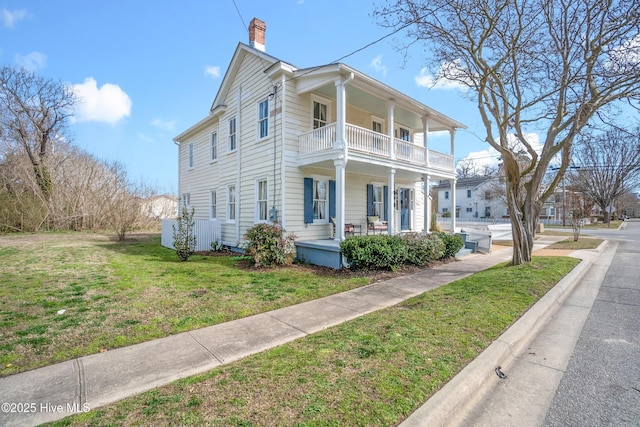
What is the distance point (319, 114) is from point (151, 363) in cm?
963

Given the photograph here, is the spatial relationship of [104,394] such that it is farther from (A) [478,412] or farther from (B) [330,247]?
(B) [330,247]

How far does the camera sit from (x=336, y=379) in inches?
110

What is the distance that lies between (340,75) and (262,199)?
5104 millimetres

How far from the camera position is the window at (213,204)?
14.6 m

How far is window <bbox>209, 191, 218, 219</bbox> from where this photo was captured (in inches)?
576

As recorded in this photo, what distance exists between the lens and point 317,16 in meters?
7.83

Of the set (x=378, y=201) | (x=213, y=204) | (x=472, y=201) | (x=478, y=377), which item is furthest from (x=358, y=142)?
(x=472, y=201)

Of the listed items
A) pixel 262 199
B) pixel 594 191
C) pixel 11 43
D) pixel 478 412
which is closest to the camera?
pixel 478 412

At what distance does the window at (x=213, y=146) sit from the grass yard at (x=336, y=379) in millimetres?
12601

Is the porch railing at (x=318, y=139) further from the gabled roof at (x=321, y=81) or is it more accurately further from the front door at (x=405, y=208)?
the front door at (x=405, y=208)

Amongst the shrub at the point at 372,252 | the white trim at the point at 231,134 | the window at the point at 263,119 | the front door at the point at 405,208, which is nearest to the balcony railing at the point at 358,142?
the window at the point at 263,119

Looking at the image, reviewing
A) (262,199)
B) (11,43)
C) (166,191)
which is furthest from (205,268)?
(166,191)

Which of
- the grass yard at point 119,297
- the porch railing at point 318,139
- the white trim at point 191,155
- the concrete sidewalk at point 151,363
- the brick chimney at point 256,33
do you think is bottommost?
the concrete sidewalk at point 151,363

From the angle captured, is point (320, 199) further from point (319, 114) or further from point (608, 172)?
point (608, 172)
